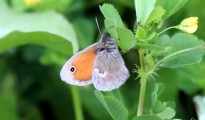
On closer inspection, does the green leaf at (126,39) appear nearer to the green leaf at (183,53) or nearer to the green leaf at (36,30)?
the green leaf at (183,53)

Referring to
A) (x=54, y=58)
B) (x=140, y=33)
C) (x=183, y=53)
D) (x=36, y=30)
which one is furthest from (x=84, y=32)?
(x=140, y=33)

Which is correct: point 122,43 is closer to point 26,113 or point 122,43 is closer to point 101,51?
point 101,51

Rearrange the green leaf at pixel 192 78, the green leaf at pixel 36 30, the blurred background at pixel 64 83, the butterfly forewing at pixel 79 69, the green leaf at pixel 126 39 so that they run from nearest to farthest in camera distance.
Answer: the green leaf at pixel 126 39, the butterfly forewing at pixel 79 69, the green leaf at pixel 36 30, the green leaf at pixel 192 78, the blurred background at pixel 64 83

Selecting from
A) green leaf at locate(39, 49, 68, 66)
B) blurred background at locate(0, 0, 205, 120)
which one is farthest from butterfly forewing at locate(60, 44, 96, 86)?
green leaf at locate(39, 49, 68, 66)

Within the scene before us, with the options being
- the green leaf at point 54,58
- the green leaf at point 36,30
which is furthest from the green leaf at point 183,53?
the green leaf at point 54,58

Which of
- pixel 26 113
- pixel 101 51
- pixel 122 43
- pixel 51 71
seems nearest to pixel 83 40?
pixel 51 71

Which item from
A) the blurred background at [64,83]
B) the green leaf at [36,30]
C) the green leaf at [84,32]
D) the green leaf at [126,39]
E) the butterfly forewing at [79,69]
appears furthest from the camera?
the green leaf at [84,32]

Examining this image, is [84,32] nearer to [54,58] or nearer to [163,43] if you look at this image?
[54,58]

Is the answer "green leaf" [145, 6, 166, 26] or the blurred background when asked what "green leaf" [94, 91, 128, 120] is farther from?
the blurred background
